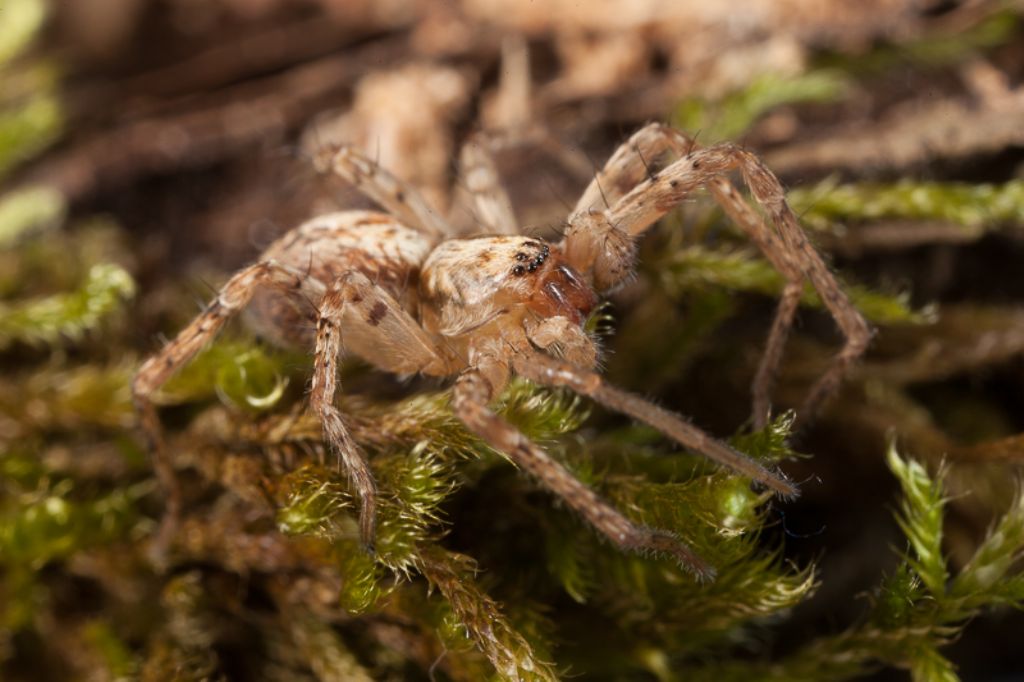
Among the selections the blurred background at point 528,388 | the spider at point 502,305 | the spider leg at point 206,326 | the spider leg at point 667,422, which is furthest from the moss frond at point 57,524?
the spider leg at point 667,422

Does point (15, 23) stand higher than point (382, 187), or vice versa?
point (15, 23)

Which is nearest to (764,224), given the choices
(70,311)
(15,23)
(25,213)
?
(70,311)

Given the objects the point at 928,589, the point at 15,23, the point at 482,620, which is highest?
the point at 15,23

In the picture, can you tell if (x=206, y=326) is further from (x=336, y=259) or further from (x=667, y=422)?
(x=667, y=422)

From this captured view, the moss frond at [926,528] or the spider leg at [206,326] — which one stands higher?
the spider leg at [206,326]

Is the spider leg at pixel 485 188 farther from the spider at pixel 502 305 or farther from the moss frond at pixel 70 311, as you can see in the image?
the moss frond at pixel 70 311

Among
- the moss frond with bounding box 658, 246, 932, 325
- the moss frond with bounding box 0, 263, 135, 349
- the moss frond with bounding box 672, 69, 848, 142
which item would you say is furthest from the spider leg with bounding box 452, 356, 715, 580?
the moss frond with bounding box 672, 69, 848, 142
